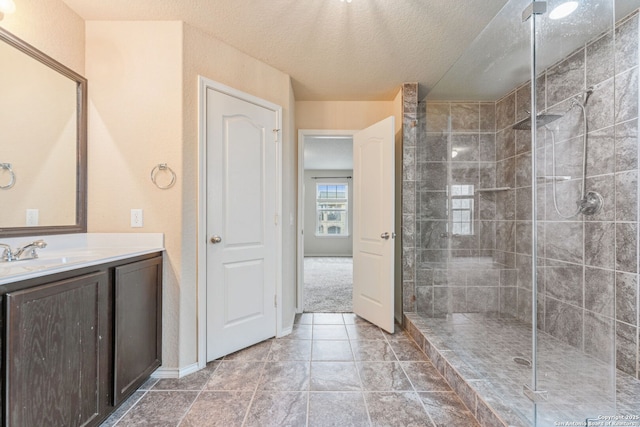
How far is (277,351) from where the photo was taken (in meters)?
2.17

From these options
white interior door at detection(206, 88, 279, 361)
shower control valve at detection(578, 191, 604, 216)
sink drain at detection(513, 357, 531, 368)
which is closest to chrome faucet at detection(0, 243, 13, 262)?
white interior door at detection(206, 88, 279, 361)

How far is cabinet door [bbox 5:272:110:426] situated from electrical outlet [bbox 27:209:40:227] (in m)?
0.60

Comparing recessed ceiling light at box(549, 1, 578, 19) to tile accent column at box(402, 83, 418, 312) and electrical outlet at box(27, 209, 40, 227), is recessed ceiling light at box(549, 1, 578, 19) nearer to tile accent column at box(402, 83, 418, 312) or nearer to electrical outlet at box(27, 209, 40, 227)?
tile accent column at box(402, 83, 418, 312)

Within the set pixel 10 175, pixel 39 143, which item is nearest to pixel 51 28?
pixel 39 143

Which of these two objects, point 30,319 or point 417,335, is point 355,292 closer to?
point 417,335

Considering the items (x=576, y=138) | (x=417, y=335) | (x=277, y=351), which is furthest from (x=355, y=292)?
(x=576, y=138)

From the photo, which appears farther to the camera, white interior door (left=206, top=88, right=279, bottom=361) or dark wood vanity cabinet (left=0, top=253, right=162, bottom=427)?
white interior door (left=206, top=88, right=279, bottom=361)

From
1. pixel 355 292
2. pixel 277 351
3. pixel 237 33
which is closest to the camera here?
pixel 237 33

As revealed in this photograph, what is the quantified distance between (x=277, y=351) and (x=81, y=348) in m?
1.30

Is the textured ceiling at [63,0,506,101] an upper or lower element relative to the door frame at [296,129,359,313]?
upper

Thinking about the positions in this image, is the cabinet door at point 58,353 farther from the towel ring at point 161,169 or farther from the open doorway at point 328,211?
the open doorway at point 328,211

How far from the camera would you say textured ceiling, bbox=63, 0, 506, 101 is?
1.70 metres

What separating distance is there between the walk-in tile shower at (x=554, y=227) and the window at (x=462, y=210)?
0.16 m

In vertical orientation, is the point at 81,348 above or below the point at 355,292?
above
